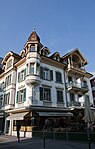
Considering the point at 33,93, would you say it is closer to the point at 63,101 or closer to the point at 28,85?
the point at 28,85

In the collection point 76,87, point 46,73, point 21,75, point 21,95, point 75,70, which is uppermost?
point 75,70

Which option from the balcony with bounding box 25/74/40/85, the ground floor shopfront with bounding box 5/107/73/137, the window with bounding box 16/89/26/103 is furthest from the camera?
the window with bounding box 16/89/26/103

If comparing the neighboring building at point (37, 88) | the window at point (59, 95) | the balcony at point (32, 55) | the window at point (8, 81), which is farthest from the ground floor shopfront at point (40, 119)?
the balcony at point (32, 55)

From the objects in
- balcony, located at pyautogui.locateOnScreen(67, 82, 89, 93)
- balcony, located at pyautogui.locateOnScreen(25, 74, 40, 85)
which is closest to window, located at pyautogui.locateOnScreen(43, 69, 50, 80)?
balcony, located at pyautogui.locateOnScreen(25, 74, 40, 85)

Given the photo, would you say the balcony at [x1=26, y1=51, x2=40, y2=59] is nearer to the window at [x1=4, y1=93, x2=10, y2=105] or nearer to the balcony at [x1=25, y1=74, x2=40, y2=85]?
the balcony at [x1=25, y1=74, x2=40, y2=85]

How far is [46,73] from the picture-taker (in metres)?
23.2

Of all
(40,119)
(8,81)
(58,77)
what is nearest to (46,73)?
(58,77)

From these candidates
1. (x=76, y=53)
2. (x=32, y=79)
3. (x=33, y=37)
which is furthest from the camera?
(x=76, y=53)

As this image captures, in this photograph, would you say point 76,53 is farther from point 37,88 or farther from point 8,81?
point 8,81

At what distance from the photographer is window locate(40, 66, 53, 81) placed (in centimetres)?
2228

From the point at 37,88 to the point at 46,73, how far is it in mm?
3642

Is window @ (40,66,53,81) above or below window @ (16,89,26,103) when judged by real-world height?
above

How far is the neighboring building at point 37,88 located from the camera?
1956 cm

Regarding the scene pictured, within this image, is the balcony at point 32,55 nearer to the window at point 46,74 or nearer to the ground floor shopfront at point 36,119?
the window at point 46,74
